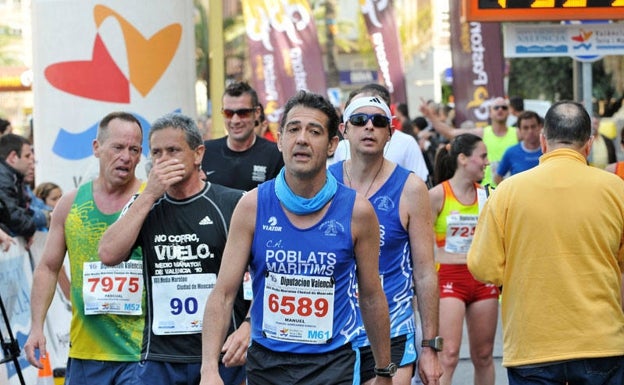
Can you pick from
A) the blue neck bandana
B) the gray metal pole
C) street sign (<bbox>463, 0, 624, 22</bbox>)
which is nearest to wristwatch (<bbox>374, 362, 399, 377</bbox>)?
the blue neck bandana

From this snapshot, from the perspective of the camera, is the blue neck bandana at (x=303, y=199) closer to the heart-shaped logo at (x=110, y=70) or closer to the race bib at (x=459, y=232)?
the race bib at (x=459, y=232)

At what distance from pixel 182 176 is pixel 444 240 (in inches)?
133

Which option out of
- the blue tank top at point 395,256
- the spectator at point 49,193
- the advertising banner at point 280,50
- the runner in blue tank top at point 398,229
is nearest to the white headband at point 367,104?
the runner in blue tank top at point 398,229

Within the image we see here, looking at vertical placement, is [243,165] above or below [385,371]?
above

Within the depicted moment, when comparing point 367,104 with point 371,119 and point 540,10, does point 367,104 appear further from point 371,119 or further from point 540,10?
point 540,10

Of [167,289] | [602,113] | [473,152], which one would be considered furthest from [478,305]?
[602,113]

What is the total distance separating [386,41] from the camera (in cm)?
2748

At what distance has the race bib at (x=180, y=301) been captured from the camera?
624 cm

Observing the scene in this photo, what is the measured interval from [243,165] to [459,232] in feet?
5.25

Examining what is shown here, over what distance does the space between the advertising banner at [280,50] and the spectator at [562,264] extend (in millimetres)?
21866

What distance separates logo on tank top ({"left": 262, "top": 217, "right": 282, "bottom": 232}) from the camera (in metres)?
5.23

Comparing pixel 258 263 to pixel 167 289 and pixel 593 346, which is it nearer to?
pixel 167 289

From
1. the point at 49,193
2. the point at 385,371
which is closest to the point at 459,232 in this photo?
the point at 385,371

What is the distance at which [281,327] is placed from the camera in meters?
5.30
